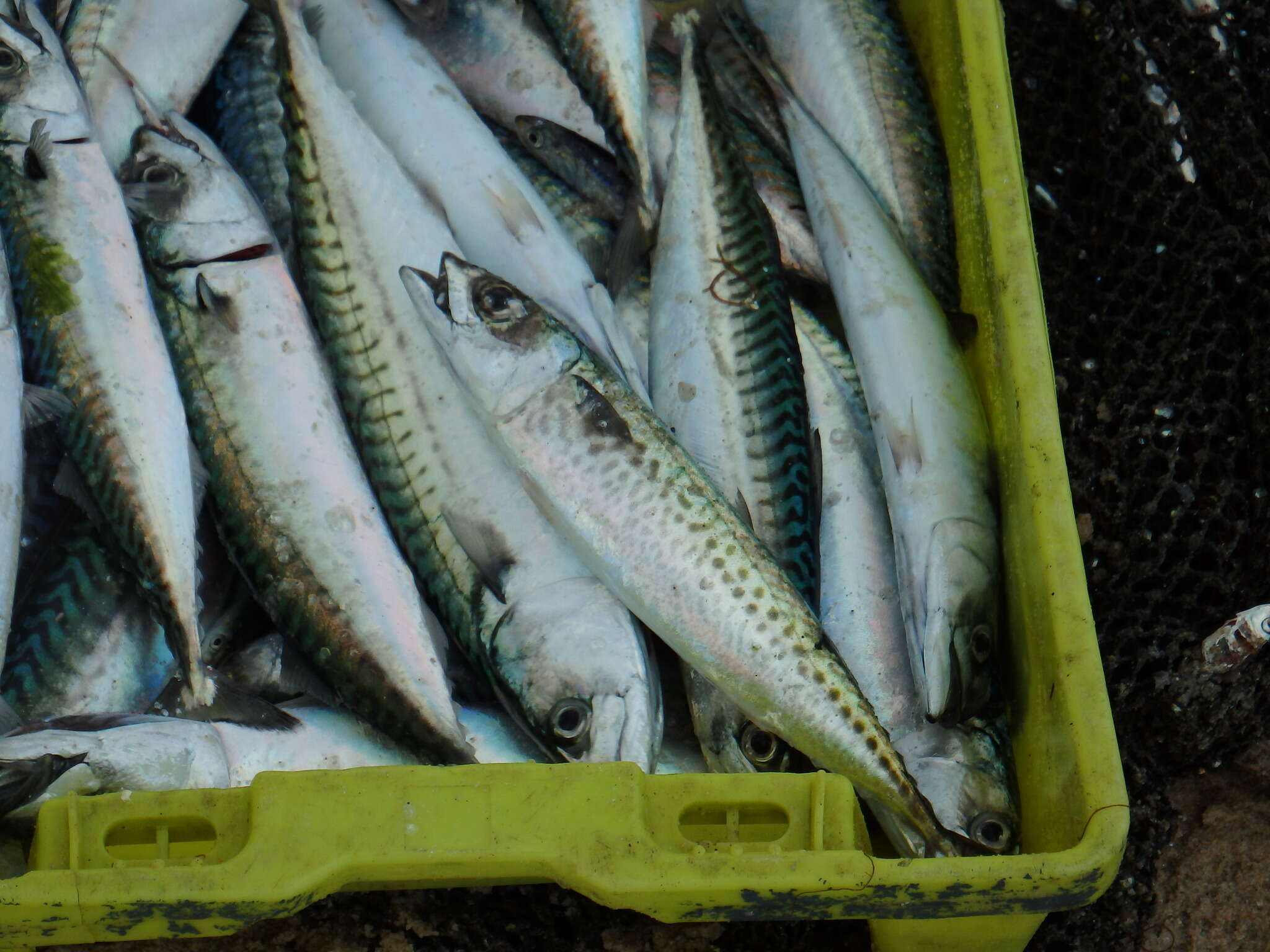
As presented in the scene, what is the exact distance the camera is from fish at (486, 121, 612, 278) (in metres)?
2.34

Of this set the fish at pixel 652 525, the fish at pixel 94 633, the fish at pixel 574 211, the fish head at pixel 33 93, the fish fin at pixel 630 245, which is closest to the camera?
the fish at pixel 652 525

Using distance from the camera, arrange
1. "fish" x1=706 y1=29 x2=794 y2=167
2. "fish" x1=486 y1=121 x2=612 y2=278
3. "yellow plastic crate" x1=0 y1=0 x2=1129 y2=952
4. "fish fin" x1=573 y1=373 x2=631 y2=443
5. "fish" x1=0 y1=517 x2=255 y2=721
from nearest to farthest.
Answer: "yellow plastic crate" x1=0 y1=0 x2=1129 y2=952 → "fish fin" x1=573 y1=373 x2=631 y2=443 → "fish" x1=0 y1=517 x2=255 y2=721 → "fish" x1=486 y1=121 x2=612 y2=278 → "fish" x1=706 y1=29 x2=794 y2=167

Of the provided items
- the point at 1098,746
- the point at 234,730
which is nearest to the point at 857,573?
the point at 1098,746

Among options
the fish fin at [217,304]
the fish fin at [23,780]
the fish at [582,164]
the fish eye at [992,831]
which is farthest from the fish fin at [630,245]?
the fish fin at [23,780]

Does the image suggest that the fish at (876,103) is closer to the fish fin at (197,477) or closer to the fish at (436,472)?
the fish at (436,472)

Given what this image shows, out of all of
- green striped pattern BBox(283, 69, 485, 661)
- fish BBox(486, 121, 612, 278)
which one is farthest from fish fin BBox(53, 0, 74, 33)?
fish BBox(486, 121, 612, 278)

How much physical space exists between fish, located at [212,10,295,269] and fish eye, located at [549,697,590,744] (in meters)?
0.99

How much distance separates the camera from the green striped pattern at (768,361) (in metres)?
2.04

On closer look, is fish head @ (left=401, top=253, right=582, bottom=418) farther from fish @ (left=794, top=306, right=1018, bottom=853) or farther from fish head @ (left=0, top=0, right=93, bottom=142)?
fish head @ (left=0, top=0, right=93, bottom=142)

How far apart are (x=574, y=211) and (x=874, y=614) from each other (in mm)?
984

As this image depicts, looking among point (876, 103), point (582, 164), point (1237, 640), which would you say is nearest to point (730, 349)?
point (582, 164)

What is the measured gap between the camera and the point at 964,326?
2182 millimetres

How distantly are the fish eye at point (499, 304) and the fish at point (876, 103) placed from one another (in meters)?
0.80

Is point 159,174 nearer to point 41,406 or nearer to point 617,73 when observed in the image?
point 41,406
